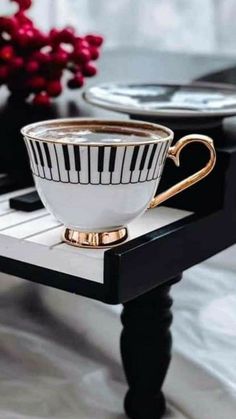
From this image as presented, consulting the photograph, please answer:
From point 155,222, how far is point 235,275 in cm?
56

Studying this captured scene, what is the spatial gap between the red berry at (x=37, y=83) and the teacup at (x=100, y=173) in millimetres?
369

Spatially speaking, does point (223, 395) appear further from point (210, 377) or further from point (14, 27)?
point (14, 27)

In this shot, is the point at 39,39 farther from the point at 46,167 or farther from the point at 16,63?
the point at 46,167

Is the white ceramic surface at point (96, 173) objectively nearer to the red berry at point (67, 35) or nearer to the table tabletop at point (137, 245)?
the table tabletop at point (137, 245)

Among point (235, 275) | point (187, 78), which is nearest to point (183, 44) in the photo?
point (187, 78)

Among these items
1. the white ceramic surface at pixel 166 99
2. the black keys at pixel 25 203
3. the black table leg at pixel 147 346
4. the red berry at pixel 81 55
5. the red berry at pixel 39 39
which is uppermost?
the red berry at pixel 39 39

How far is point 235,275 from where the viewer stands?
1.39 metres

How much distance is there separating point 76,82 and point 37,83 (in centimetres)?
11

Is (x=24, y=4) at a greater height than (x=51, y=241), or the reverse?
(x=24, y=4)

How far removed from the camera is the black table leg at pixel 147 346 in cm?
91

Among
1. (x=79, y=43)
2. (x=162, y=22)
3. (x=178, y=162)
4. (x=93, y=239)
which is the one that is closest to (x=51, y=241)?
(x=93, y=239)

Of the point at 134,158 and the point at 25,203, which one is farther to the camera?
the point at 25,203

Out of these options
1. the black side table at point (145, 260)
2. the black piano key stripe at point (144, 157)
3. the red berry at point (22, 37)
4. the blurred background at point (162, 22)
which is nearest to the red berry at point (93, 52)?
the red berry at point (22, 37)

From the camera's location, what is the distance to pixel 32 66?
1162 mm
